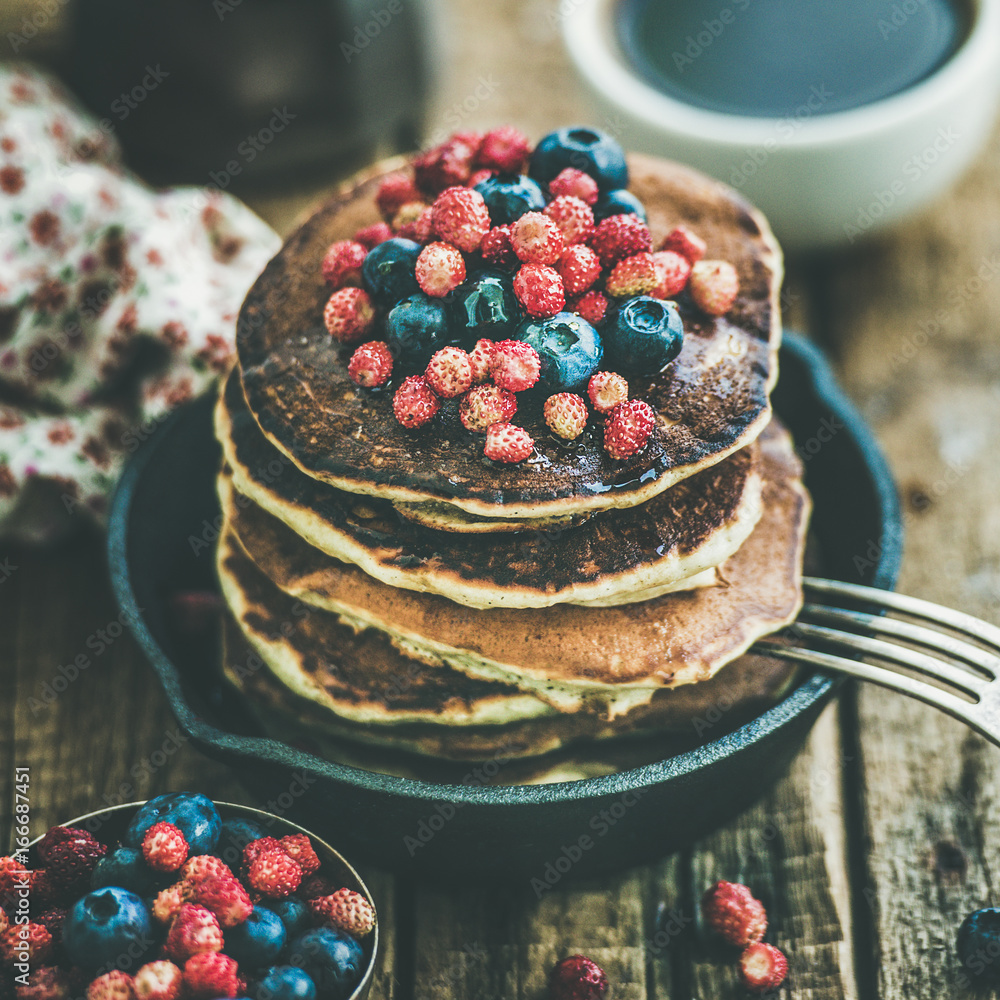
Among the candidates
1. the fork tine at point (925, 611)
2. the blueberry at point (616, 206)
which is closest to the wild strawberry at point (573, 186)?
the blueberry at point (616, 206)

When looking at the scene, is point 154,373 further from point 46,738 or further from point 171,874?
point 171,874

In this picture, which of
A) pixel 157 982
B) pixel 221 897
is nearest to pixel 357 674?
pixel 221 897

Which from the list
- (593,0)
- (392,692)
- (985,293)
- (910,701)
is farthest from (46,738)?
(985,293)

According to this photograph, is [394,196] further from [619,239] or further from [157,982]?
[157,982]

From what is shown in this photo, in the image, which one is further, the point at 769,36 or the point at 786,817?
the point at 769,36

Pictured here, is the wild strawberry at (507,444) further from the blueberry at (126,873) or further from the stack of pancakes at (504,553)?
the blueberry at (126,873)

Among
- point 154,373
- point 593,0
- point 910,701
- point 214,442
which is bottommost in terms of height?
point 910,701

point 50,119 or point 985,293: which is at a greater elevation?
point 50,119
